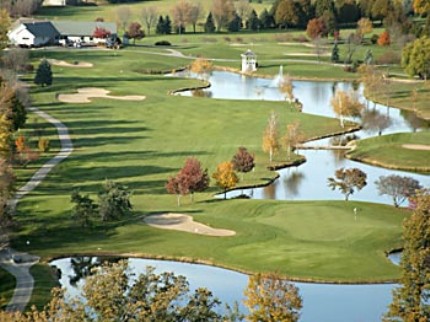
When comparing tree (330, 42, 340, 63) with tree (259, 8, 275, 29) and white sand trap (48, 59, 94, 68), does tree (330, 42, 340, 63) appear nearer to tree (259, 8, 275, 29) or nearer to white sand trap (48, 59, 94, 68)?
tree (259, 8, 275, 29)

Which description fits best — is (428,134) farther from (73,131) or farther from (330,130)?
(73,131)

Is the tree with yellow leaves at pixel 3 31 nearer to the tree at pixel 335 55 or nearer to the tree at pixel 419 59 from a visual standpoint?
the tree at pixel 335 55

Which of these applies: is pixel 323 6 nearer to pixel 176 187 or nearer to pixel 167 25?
pixel 167 25

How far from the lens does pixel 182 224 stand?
48.2 meters

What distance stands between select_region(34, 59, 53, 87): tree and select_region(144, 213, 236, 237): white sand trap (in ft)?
153

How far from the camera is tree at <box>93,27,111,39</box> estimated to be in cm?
12494

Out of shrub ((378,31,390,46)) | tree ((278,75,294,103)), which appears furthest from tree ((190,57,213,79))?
shrub ((378,31,390,46))

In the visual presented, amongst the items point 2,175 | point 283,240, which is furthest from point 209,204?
point 2,175

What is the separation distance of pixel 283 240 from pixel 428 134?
29997 mm

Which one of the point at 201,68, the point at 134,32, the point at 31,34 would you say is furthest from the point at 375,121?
the point at 134,32

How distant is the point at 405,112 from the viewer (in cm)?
8600

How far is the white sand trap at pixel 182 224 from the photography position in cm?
4700

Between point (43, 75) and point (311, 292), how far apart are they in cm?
5901

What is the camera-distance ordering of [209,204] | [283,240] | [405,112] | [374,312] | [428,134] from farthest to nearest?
[405,112] → [428,134] → [209,204] → [283,240] → [374,312]
